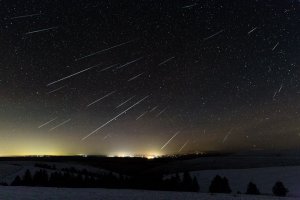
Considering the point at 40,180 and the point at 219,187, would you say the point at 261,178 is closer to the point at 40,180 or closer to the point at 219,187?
the point at 219,187

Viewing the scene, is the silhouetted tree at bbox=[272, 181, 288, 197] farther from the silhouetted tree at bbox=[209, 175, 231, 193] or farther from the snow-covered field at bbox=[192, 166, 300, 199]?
the silhouetted tree at bbox=[209, 175, 231, 193]

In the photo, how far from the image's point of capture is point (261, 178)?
53.6m

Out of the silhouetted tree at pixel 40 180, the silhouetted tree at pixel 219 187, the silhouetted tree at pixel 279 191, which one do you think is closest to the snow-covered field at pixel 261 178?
the silhouetted tree at pixel 279 191

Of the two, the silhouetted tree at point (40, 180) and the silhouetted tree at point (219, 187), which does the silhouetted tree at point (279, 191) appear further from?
the silhouetted tree at point (40, 180)

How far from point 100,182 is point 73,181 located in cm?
305

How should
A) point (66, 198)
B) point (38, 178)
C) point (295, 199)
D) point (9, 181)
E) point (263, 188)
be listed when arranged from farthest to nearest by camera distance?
point (9, 181) → point (38, 178) → point (263, 188) → point (295, 199) → point (66, 198)

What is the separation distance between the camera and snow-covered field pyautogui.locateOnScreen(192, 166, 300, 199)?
46.5 m

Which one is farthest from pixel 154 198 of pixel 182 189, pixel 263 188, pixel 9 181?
pixel 9 181

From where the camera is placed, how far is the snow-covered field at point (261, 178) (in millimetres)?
46500

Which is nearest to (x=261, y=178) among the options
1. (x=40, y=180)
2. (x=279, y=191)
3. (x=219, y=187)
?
(x=219, y=187)

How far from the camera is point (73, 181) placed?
173 feet

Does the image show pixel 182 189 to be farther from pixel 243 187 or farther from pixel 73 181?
pixel 73 181

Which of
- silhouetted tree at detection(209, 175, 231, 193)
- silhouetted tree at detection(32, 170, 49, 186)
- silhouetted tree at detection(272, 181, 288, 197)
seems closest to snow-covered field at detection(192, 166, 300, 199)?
Answer: silhouetted tree at detection(272, 181, 288, 197)

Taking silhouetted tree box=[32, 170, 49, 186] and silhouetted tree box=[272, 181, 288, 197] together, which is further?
silhouetted tree box=[32, 170, 49, 186]
